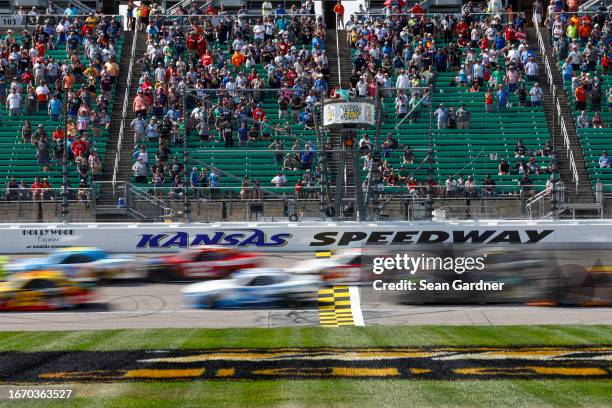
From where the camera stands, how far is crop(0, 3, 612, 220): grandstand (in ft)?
105

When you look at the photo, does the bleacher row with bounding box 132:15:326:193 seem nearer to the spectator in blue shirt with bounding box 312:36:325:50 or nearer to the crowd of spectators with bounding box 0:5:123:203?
the crowd of spectators with bounding box 0:5:123:203

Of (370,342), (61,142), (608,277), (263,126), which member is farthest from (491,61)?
(370,342)

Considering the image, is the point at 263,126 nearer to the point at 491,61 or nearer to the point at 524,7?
the point at 491,61

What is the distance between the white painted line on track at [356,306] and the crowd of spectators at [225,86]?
957cm

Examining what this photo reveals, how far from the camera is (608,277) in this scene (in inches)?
838

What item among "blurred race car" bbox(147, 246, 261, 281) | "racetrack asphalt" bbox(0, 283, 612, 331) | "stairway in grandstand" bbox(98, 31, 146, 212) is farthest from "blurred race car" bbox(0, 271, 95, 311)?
"stairway in grandstand" bbox(98, 31, 146, 212)

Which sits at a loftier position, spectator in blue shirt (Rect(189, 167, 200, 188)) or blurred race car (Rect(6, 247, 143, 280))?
spectator in blue shirt (Rect(189, 167, 200, 188))

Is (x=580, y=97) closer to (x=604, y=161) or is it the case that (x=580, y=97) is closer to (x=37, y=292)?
(x=604, y=161)

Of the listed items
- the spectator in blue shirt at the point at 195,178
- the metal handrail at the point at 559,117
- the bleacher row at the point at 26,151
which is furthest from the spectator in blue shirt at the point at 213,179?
the metal handrail at the point at 559,117

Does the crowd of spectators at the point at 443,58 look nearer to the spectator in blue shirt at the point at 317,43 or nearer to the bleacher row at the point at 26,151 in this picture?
the spectator in blue shirt at the point at 317,43

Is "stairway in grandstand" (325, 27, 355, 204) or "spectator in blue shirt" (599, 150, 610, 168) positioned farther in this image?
"stairway in grandstand" (325, 27, 355, 204)

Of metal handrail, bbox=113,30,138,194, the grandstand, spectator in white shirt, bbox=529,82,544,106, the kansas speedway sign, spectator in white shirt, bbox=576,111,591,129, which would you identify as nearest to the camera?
the kansas speedway sign

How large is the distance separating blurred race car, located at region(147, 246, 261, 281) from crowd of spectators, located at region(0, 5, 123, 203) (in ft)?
28.5

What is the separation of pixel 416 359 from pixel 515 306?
6665mm
